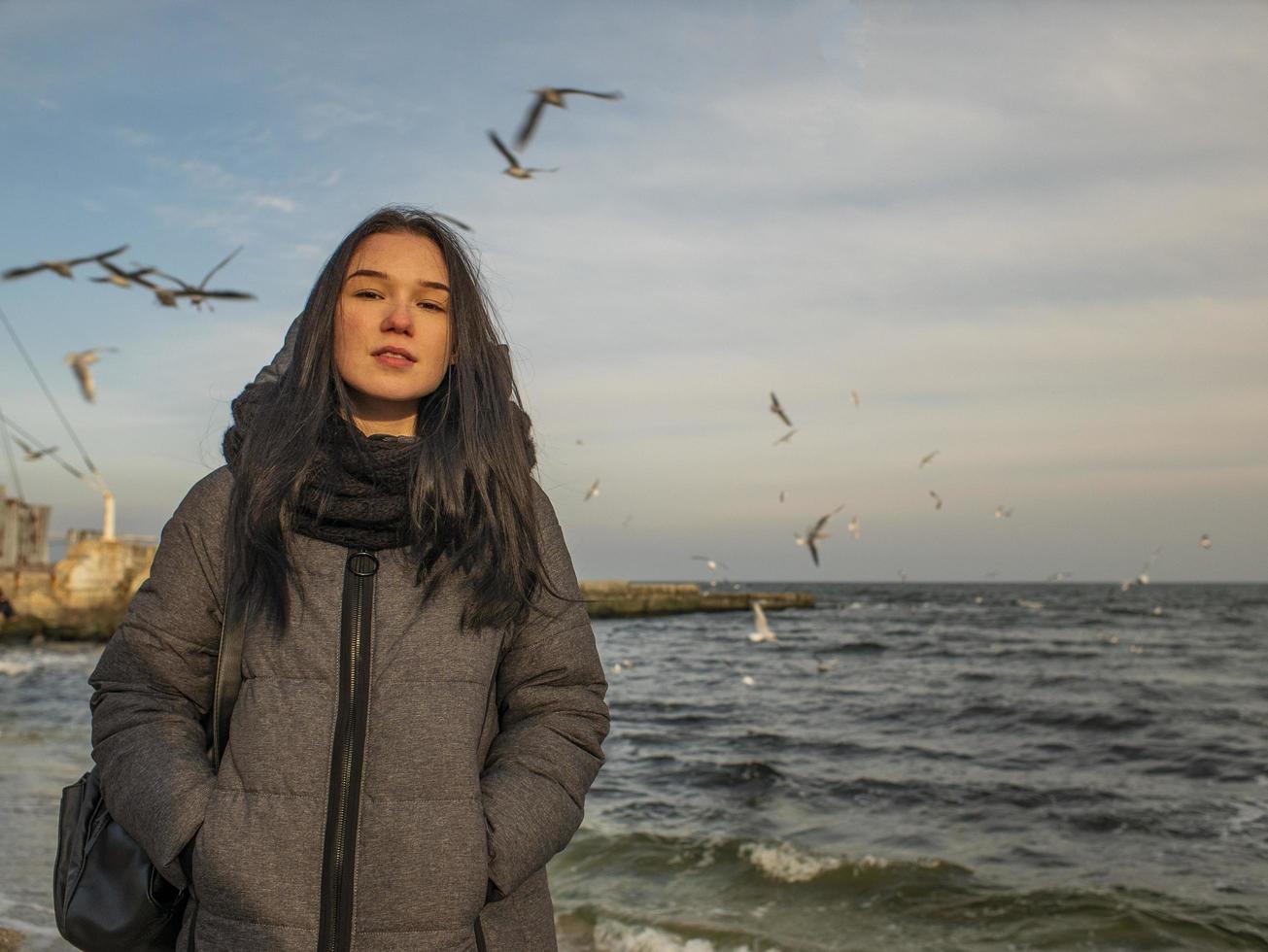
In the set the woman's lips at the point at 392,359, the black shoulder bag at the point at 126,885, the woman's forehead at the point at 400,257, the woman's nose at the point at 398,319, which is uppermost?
the woman's forehead at the point at 400,257

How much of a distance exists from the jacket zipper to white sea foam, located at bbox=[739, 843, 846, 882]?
250 inches

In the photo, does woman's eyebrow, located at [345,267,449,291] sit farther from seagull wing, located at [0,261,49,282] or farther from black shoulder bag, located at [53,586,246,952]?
seagull wing, located at [0,261,49,282]

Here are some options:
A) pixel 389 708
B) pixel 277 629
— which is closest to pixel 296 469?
pixel 277 629

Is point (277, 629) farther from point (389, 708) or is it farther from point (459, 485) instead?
point (459, 485)

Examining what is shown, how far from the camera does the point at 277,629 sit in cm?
172

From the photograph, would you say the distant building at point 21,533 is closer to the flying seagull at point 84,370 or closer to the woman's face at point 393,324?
the flying seagull at point 84,370

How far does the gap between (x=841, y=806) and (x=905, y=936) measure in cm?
345

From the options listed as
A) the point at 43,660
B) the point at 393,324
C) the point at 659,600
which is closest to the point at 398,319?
the point at 393,324

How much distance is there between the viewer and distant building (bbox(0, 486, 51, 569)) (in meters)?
33.8

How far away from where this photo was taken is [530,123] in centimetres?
663

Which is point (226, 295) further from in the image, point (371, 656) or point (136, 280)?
point (371, 656)

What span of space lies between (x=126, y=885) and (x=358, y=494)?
718mm

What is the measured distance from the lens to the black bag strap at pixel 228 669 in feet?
5.69

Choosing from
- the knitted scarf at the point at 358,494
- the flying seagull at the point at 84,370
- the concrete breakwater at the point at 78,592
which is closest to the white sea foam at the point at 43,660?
the concrete breakwater at the point at 78,592
